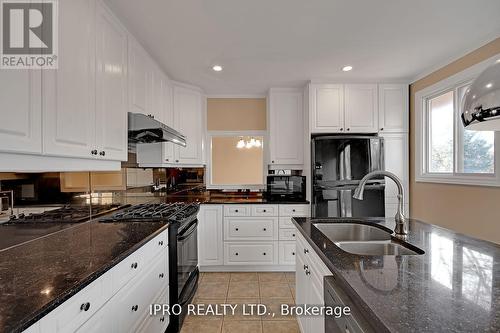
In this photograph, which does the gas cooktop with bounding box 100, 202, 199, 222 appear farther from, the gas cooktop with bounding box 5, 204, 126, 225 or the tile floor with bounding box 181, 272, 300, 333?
the tile floor with bounding box 181, 272, 300, 333

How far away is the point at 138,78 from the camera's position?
2129 millimetres

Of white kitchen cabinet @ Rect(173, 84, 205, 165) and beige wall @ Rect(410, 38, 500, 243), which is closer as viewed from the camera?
beige wall @ Rect(410, 38, 500, 243)

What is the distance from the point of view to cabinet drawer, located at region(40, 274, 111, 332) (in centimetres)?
78

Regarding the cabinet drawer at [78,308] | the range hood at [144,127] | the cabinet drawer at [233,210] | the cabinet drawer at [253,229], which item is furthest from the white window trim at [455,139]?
the cabinet drawer at [78,308]

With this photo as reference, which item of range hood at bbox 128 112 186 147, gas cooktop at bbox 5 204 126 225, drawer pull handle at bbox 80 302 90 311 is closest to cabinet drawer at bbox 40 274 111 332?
drawer pull handle at bbox 80 302 90 311

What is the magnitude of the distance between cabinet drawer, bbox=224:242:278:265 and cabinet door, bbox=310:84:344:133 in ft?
5.31

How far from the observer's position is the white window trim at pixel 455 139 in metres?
2.14

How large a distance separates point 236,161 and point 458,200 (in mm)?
2681

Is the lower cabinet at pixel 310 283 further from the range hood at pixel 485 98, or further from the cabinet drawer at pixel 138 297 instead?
the cabinet drawer at pixel 138 297

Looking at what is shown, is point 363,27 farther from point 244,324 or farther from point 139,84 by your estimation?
point 244,324

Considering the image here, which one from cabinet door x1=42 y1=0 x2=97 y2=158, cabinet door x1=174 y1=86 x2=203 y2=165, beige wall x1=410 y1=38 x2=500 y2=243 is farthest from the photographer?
cabinet door x1=174 y1=86 x2=203 y2=165

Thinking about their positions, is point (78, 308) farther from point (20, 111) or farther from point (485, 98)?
point (485, 98)

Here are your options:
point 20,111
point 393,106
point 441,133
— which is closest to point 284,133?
point 393,106

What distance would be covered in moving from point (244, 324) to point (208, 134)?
252 centimetres
